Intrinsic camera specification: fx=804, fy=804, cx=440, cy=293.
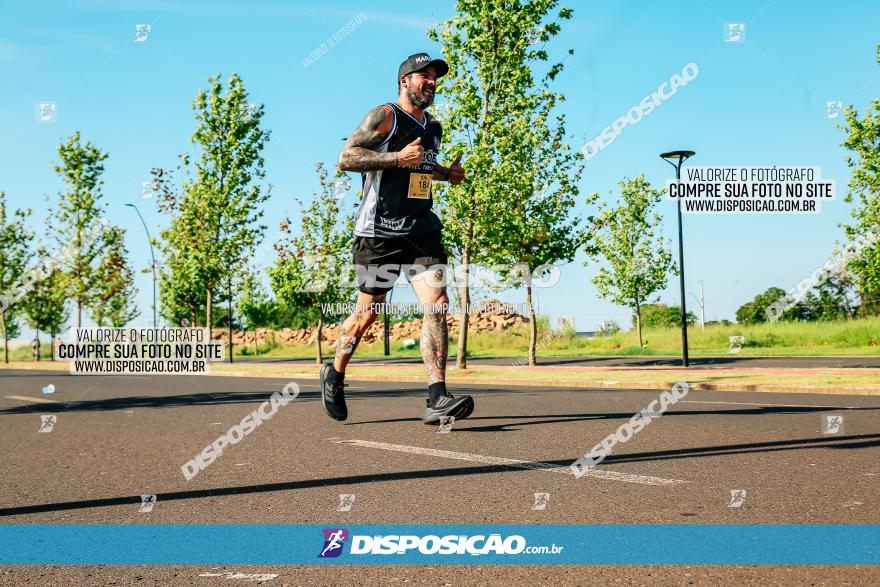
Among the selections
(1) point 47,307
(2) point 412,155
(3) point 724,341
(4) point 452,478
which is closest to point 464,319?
(2) point 412,155

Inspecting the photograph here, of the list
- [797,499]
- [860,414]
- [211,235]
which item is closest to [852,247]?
[860,414]

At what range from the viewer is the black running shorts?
19.3 feet

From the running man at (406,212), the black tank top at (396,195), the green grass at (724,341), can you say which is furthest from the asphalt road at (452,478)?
the green grass at (724,341)

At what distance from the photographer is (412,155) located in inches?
217

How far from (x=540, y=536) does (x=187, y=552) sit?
1.36m

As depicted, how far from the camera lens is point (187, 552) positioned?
3.06 meters

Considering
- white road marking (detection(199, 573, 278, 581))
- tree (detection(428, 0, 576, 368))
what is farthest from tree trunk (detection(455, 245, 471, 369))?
white road marking (detection(199, 573, 278, 581))

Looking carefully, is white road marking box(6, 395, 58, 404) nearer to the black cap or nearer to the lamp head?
the black cap

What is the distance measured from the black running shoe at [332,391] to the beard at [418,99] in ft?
6.91

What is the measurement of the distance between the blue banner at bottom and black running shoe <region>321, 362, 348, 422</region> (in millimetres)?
2833

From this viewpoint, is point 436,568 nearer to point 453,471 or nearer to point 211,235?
point 453,471

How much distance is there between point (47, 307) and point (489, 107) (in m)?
43.3

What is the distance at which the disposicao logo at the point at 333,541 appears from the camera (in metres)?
3.01

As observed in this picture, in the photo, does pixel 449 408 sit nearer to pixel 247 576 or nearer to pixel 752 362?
pixel 247 576
